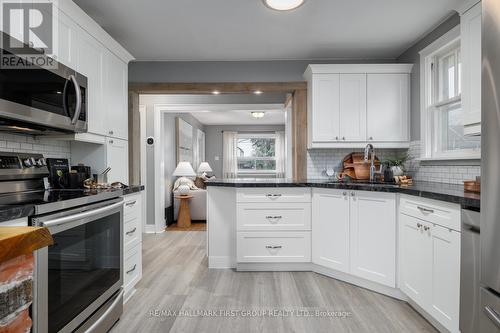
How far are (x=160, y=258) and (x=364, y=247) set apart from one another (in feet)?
7.27

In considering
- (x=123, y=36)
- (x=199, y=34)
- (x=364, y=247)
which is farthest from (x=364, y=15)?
(x=123, y=36)

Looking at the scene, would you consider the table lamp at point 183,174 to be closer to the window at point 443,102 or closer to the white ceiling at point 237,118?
the white ceiling at point 237,118

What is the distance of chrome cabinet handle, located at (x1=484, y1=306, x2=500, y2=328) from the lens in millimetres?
1149

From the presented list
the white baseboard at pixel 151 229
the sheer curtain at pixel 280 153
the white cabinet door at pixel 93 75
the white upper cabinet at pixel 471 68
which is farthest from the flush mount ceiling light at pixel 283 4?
the sheer curtain at pixel 280 153

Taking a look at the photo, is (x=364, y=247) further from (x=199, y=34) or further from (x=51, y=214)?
(x=199, y=34)

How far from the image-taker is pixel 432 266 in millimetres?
1854

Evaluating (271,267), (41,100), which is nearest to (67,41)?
(41,100)

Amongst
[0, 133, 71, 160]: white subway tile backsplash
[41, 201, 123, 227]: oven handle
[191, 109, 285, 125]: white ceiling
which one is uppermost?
[191, 109, 285, 125]: white ceiling

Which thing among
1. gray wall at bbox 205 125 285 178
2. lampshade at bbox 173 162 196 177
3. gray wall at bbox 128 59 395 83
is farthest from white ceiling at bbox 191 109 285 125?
gray wall at bbox 128 59 395 83

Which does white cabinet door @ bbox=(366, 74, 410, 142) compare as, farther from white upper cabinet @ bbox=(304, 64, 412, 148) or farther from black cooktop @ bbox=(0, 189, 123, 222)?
black cooktop @ bbox=(0, 189, 123, 222)

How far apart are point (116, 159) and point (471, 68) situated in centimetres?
285

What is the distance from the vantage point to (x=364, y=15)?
2541mm

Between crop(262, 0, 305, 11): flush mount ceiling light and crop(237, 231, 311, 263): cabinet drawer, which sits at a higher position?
crop(262, 0, 305, 11): flush mount ceiling light

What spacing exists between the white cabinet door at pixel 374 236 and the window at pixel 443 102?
83cm
